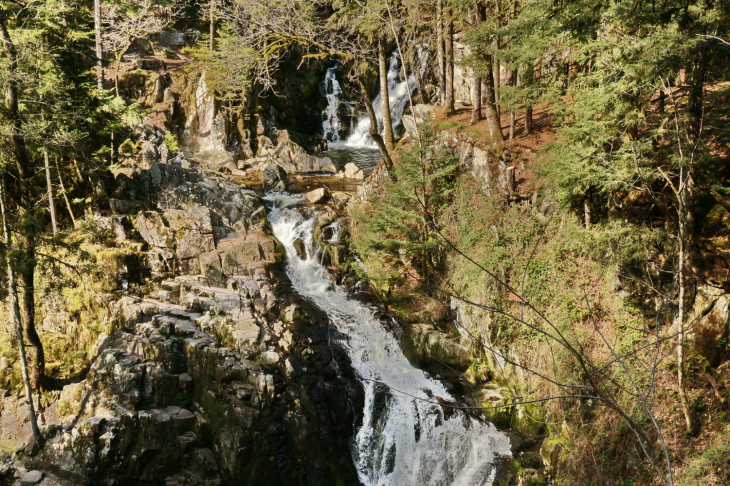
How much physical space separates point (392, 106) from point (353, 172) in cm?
707

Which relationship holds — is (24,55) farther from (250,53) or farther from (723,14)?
(723,14)

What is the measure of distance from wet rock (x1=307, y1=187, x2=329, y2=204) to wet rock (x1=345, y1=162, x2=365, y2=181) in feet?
11.9

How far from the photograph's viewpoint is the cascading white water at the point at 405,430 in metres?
9.91

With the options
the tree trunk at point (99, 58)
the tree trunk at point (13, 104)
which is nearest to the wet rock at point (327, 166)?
the tree trunk at point (99, 58)

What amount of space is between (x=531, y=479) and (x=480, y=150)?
9.43 meters

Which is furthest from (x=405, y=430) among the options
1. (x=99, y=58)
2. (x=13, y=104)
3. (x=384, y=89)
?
(x=99, y=58)

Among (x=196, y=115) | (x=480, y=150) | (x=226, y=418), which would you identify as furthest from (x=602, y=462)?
(x=196, y=115)

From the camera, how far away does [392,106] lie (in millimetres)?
27031

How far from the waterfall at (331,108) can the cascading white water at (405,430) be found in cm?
1763

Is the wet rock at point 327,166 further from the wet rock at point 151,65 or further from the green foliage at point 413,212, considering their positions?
the wet rock at point 151,65

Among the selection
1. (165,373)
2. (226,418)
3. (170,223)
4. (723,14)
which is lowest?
(226,418)

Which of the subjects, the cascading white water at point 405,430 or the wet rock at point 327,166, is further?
the wet rock at point 327,166

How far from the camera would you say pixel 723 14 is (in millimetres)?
6727

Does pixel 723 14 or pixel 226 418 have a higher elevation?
pixel 723 14
